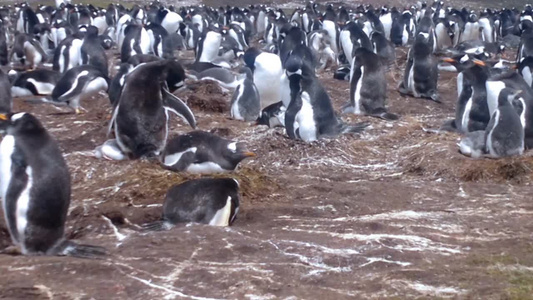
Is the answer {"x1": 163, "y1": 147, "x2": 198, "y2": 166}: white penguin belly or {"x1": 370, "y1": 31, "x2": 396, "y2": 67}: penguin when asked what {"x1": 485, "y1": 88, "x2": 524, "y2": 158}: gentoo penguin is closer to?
{"x1": 163, "y1": 147, "x2": 198, "y2": 166}: white penguin belly

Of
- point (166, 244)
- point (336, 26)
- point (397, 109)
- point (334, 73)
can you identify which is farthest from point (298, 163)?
point (336, 26)

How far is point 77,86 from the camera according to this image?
34.4 ft

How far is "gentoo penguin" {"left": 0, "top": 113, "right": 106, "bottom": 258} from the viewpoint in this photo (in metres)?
5.10

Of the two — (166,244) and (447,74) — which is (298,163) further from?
(447,74)

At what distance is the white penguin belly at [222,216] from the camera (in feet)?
19.7

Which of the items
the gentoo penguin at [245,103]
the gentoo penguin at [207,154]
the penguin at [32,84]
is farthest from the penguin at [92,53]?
the gentoo penguin at [207,154]

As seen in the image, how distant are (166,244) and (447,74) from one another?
11.6 meters

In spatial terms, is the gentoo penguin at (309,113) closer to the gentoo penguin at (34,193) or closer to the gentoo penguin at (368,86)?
the gentoo penguin at (368,86)

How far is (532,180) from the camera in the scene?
25.0ft

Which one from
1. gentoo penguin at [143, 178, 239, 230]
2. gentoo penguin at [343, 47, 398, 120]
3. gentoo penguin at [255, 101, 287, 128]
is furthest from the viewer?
gentoo penguin at [343, 47, 398, 120]

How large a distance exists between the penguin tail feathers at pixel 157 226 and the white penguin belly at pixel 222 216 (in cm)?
34

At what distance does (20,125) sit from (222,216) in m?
1.65

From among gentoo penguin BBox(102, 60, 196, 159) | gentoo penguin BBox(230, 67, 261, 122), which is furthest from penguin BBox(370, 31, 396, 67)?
gentoo penguin BBox(102, 60, 196, 159)

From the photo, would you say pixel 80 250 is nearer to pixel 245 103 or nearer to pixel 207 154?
pixel 207 154
